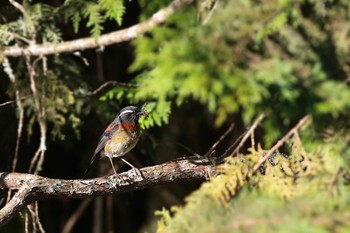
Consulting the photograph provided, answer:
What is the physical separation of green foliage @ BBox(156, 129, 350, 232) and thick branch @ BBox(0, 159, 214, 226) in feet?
4.23

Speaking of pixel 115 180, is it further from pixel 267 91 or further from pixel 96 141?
pixel 96 141

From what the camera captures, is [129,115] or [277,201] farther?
[129,115]

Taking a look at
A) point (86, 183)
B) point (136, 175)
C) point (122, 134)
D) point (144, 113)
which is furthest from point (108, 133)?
point (86, 183)

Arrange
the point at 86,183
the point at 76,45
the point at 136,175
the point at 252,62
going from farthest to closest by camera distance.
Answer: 1. the point at 76,45
2. the point at 136,175
3. the point at 86,183
4. the point at 252,62

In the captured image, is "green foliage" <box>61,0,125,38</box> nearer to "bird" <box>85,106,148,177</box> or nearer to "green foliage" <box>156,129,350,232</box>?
"bird" <box>85,106,148,177</box>

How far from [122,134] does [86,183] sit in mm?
1492

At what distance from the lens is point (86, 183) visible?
4.08 meters

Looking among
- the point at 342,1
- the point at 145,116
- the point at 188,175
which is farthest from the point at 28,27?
the point at 342,1

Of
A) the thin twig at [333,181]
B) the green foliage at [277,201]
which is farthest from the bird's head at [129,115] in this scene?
the thin twig at [333,181]

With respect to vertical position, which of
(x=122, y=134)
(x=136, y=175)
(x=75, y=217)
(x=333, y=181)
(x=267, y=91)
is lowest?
(x=333, y=181)

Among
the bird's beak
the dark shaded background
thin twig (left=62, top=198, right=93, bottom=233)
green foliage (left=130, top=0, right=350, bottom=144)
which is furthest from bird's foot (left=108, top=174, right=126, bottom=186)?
thin twig (left=62, top=198, right=93, bottom=233)

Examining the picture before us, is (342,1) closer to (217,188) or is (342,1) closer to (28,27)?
(217,188)

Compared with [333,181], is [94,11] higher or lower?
higher

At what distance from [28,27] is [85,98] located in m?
0.86
